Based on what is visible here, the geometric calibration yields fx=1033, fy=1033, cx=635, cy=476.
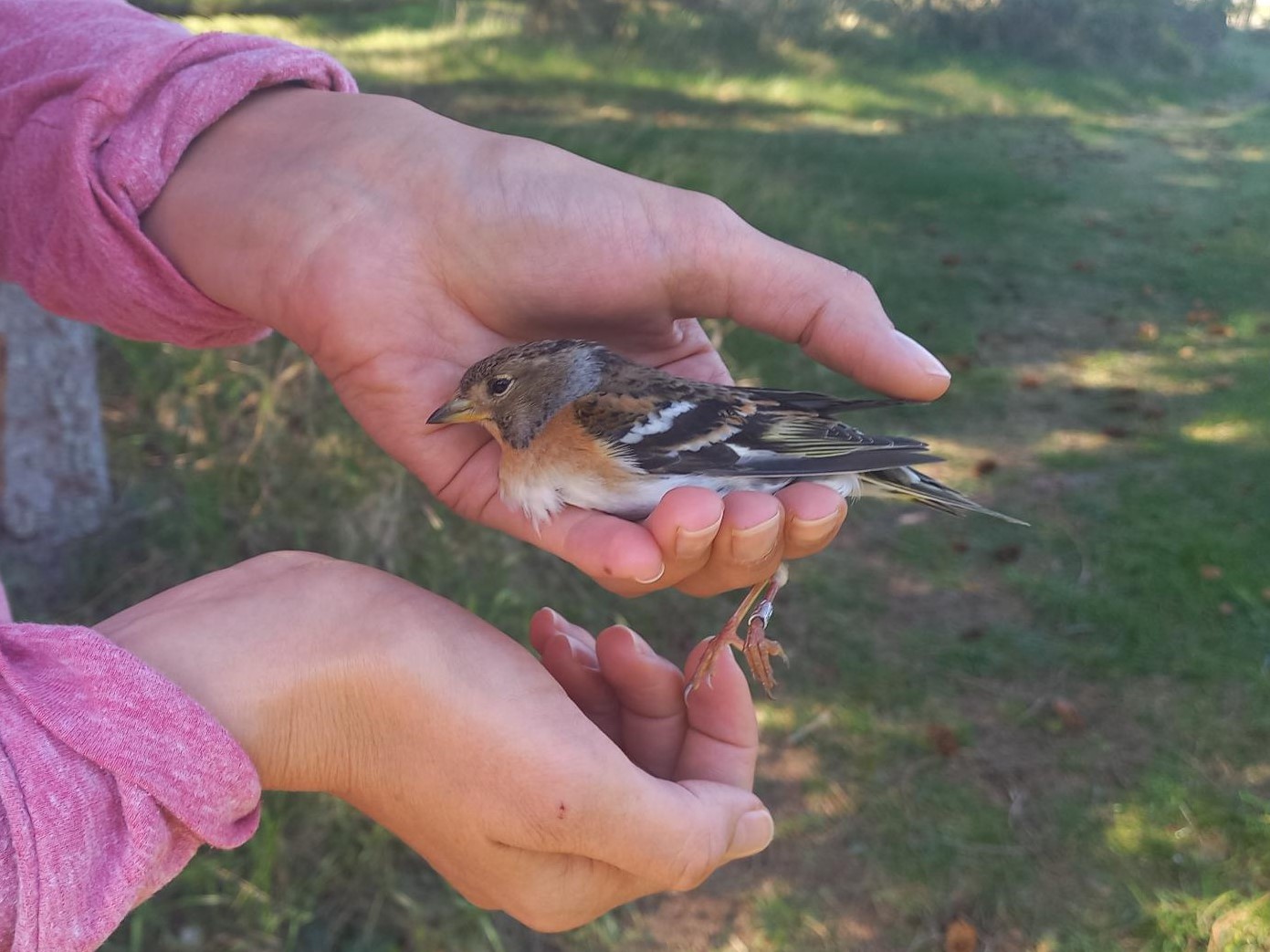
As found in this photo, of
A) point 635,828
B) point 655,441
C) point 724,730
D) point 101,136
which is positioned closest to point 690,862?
point 635,828

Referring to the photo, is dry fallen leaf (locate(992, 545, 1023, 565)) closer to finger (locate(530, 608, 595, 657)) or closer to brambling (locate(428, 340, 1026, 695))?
brambling (locate(428, 340, 1026, 695))

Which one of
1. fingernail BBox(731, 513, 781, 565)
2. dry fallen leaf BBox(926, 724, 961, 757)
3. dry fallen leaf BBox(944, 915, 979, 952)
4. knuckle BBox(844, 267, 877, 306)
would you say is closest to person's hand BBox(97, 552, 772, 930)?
fingernail BBox(731, 513, 781, 565)

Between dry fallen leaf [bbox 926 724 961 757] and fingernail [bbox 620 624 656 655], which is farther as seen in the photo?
dry fallen leaf [bbox 926 724 961 757]

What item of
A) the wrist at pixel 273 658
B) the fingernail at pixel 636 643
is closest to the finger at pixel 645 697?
the fingernail at pixel 636 643

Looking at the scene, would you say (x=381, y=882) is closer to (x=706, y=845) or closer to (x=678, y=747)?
(x=678, y=747)

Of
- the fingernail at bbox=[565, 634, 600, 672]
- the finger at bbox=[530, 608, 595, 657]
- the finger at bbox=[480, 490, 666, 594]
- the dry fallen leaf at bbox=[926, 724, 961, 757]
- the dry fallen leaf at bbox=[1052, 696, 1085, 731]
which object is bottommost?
the dry fallen leaf at bbox=[926, 724, 961, 757]

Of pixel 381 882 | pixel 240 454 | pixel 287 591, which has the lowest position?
pixel 381 882

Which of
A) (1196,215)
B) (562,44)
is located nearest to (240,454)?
(562,44)
